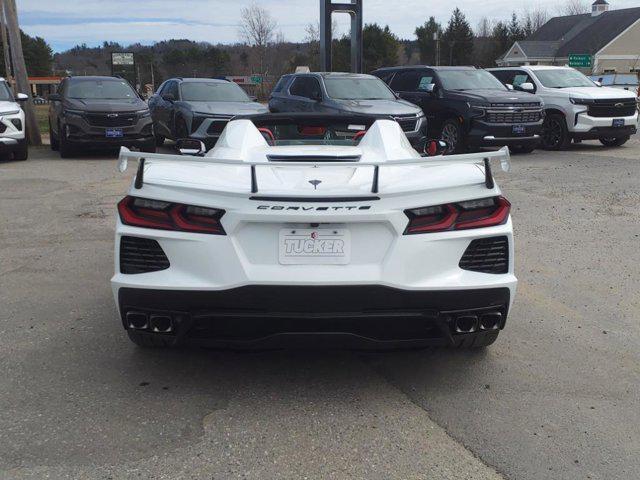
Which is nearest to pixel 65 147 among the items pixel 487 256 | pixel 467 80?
pixel 467 80

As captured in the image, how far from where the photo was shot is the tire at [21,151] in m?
13.6

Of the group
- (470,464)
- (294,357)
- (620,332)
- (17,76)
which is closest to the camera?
(470,464)

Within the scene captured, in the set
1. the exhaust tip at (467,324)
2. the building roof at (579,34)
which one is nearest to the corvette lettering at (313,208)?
the exhaust tip at (467,324)

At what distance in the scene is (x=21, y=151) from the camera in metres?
13.9

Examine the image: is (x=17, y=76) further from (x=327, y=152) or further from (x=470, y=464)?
(x=470, y=464)

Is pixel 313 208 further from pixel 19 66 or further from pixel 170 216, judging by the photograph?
pixel 19 66

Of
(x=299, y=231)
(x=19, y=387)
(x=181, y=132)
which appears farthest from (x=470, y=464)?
(x=181, y=132)

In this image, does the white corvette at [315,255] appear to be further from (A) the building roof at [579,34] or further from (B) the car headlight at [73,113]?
(A) the building roof at [579,34]

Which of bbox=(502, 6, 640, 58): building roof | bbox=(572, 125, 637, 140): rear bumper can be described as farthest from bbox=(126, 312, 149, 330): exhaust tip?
bbox=(502, 6, 640, 58): building roof

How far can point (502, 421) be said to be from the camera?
328 centimetres

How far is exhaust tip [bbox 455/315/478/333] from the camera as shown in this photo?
131 inches

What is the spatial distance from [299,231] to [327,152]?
1.06m

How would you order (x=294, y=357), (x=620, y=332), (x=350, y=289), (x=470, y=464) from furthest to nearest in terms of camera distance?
(x=620, y=332) < (x=294, y=357) < (x=350, y=289) < (x=470, y=464)

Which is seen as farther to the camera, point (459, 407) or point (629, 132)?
point (629, 132)
